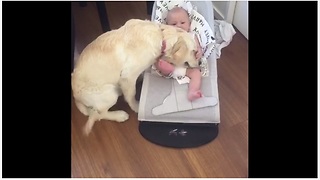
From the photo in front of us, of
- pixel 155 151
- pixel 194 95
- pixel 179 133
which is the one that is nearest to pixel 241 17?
pixel 194 95

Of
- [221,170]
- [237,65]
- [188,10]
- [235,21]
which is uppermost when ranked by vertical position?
[188,10]

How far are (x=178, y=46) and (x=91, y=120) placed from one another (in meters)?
0.48

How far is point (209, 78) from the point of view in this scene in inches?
Result: 59.2

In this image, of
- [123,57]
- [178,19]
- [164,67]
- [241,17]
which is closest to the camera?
[123,57]

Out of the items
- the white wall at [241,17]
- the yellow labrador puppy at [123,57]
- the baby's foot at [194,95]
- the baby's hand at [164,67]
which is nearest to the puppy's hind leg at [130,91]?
the yellow labrador puppy at [123,57]

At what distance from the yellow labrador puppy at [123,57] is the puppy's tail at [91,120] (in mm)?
60

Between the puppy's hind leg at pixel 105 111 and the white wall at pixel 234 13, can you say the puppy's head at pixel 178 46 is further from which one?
the white wall at pixel 234 13

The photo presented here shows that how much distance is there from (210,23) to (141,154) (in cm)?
65

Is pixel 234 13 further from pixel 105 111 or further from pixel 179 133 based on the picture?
pixel 105 111

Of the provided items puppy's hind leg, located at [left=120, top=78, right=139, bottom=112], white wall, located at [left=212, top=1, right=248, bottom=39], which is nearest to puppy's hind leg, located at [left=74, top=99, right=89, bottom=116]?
puppy's hind leg, located at [left=120, top=78, right=139, bottom=112]

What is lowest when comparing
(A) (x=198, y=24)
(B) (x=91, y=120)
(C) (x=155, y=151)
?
(C) (x=155, y=151)

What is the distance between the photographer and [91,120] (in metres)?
1.46

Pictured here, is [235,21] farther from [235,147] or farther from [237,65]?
[235,147]

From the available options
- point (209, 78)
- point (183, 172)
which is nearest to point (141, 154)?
point (183, 172)
